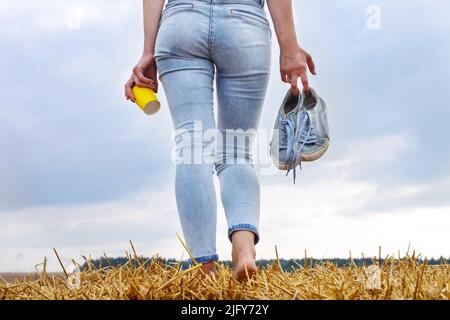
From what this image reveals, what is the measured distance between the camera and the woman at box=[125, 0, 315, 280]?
262 centimetres

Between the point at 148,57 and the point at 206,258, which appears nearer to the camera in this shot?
the point at 206,258

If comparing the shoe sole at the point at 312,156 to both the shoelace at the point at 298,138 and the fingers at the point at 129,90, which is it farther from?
the fingers at the point at 129,90

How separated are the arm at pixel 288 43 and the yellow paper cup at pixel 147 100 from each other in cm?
57

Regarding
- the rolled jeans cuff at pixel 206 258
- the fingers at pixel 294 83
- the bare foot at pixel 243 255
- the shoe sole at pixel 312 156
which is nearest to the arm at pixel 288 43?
the fingers at pixel 294 83

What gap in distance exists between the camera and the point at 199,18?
8.60 ft

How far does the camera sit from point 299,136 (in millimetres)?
2924

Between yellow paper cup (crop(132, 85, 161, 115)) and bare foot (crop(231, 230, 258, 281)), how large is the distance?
0.70 meters

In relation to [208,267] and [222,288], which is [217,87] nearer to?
[208,267]

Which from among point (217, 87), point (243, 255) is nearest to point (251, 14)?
point (217, 87)

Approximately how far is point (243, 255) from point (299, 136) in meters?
0.66

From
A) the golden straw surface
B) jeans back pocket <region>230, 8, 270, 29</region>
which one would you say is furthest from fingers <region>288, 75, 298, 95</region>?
the golden straw surface

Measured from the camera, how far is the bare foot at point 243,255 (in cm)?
246

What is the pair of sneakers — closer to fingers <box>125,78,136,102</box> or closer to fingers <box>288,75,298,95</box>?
fingers <box>288,75,298,95</box>
